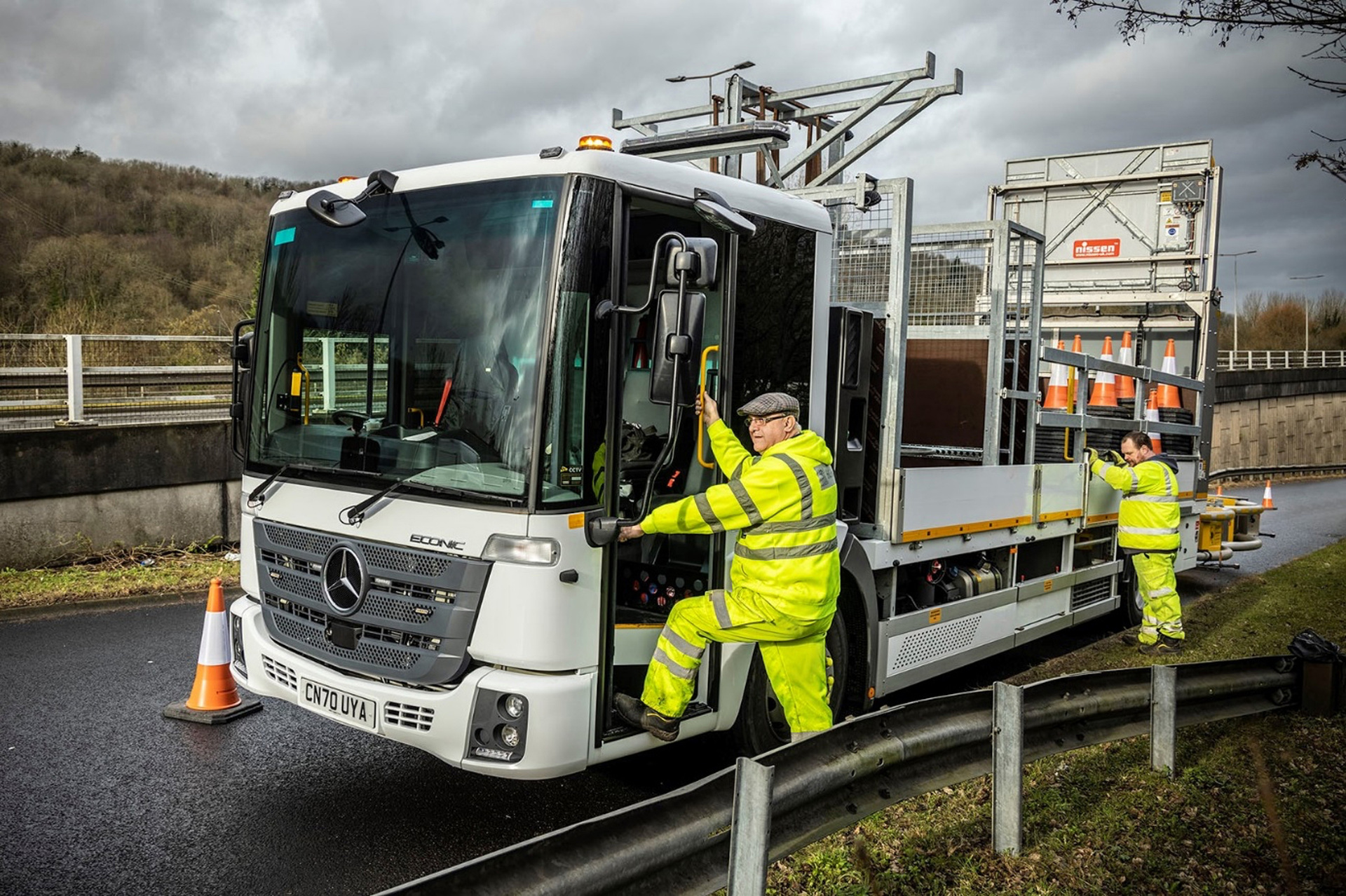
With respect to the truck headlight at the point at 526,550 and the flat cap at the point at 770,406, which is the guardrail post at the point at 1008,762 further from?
the truck headlight at the point at 526,550

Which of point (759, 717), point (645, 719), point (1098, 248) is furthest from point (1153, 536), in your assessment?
point (645, 719)

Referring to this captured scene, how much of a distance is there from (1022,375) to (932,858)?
3589 millimetres

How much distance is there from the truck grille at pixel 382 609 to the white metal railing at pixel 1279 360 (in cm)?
4364

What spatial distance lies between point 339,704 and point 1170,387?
24.4 ft

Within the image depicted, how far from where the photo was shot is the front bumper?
353 centimetres

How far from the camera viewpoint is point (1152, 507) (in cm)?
754

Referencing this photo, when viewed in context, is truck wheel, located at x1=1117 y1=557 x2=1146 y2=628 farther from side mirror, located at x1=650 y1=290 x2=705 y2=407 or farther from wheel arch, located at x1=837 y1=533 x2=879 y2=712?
side mirror, located at x1=650 y1=290 x2=705 y2=407

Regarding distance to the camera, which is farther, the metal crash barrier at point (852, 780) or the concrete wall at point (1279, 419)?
the concrete wall at point (1279, 419)

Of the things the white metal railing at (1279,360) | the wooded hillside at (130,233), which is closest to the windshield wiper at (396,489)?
the wooded hillside at (130,233)

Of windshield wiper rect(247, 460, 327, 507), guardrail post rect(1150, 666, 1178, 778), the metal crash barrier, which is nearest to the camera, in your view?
the metal crash barrier

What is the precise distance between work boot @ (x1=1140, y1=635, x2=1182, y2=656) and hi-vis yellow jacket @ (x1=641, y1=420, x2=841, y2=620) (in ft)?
14.3

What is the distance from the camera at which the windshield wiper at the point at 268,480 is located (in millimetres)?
4219

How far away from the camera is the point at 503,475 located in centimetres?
361

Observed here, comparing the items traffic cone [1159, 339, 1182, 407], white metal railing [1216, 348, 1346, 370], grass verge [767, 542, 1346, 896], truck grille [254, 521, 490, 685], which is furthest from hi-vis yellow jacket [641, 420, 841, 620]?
white metal railing [1216, 348, 1346, 370]
